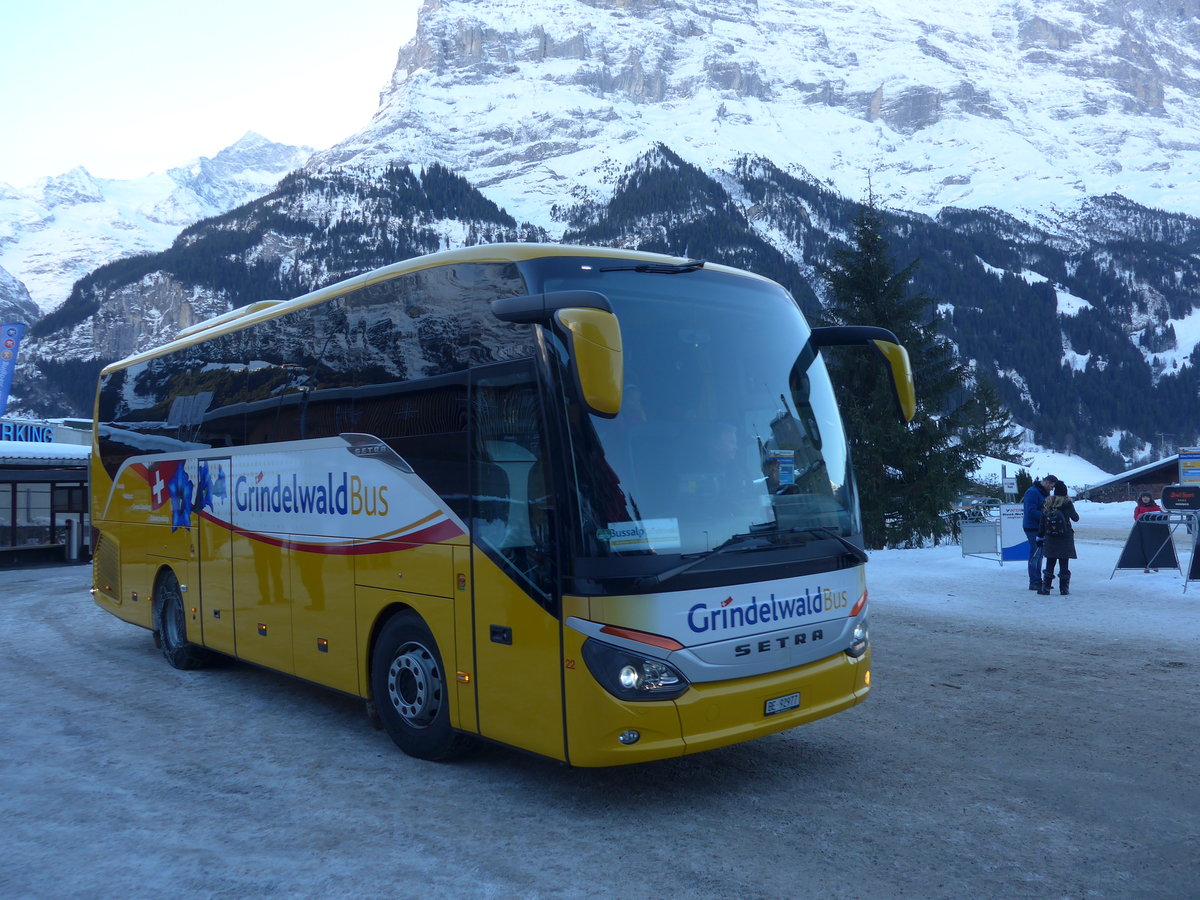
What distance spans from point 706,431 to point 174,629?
6.51 m

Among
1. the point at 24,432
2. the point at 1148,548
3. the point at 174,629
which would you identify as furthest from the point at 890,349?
the point at 24,432

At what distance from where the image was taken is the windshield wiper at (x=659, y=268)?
550 cm

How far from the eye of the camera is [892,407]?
21.8m

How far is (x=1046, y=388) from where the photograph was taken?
142 meters

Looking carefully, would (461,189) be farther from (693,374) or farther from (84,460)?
(693,374)

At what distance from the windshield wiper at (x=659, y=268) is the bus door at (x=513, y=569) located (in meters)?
0.76

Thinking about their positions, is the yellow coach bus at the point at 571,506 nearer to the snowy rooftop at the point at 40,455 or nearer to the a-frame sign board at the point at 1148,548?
the a-frame sign board at the point at 1148,548

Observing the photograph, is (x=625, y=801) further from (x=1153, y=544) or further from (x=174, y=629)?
(x=1153, y=544)

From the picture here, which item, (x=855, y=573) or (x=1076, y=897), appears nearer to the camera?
(x=1076, y=897)

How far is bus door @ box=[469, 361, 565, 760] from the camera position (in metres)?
5.06

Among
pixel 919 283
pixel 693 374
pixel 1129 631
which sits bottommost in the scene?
pixel 1129 631

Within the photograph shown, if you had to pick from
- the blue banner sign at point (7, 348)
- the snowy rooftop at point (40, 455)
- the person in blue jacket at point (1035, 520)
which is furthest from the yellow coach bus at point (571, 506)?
the blue banner sign at point (7, 348)

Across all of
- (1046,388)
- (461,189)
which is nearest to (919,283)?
(1046,388)

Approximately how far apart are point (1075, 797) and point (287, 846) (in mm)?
3966
